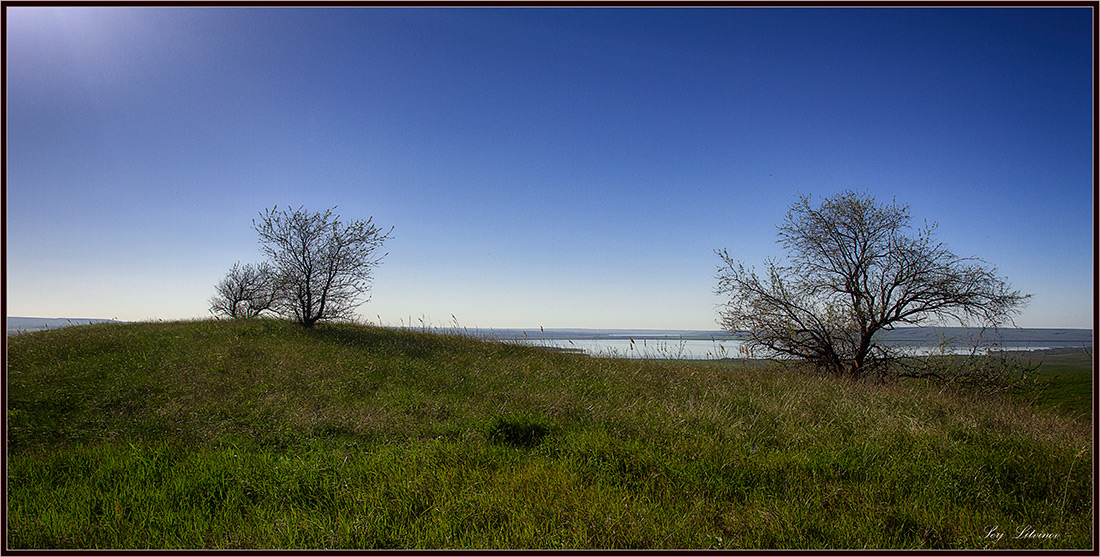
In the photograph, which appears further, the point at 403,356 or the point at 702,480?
the point at 403,356

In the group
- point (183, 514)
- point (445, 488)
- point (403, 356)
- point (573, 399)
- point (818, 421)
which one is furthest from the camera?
point (403, 356)

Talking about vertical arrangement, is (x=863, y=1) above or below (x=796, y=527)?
above

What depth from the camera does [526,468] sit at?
423cm

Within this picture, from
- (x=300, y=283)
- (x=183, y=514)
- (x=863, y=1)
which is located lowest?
(x=183, y=514)

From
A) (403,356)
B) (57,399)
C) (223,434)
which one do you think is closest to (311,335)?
(403,356)

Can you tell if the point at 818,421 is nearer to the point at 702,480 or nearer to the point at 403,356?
the point at 702,480

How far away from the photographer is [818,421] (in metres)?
6.07

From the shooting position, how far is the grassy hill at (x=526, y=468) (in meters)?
3.24

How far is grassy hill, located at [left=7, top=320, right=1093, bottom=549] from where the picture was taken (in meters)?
3.24

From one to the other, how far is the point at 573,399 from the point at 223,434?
4.54m
